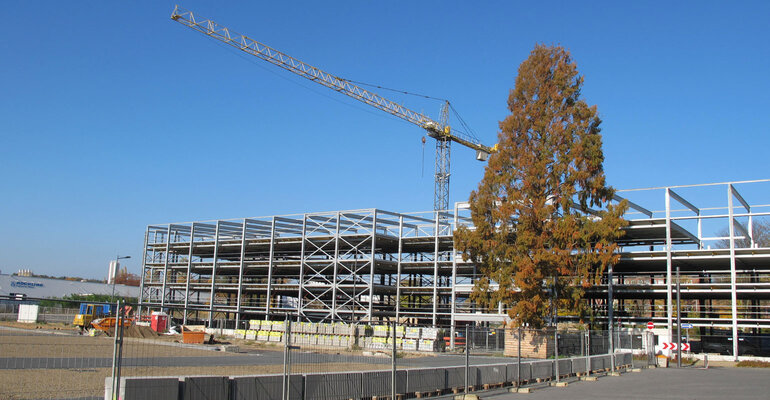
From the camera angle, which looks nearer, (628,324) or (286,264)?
(628,324)

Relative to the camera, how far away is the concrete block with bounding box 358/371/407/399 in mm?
15117

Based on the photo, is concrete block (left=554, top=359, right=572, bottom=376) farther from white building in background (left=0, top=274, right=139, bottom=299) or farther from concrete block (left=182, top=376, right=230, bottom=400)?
white building in background (left=0, top=274, right=139, bottom=299)

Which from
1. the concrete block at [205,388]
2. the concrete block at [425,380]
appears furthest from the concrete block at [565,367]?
the concrete block at [205,388]

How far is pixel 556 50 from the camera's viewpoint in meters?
38.5

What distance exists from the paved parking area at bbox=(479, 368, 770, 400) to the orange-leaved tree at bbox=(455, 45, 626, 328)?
10.4m

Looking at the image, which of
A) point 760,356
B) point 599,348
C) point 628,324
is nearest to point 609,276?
point 628,324

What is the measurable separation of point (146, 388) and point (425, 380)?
306 inches

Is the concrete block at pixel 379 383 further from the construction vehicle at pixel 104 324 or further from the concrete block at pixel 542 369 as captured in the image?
the construction vehicle at pixel 104 324

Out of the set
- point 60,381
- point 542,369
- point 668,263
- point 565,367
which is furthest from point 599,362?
point 60,381

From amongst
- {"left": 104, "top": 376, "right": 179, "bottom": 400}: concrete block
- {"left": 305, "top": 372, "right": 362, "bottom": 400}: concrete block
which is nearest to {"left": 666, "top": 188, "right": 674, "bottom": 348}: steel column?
{"left": 305, "top": 372, "right": 362, "bottom": 400}: concrete block

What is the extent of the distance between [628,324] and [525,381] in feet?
74.5

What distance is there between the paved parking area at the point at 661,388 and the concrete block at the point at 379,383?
2.43 m

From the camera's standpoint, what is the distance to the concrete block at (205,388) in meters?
11.8

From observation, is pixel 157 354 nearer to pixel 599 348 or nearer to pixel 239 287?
pixel 599 348
